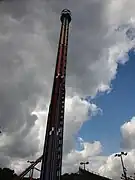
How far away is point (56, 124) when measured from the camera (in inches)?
1706

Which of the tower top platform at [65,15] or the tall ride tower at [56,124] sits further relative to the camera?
the tower top platform at [65,15]

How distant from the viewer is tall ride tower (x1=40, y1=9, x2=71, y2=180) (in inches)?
1495

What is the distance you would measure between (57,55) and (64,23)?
12390mm

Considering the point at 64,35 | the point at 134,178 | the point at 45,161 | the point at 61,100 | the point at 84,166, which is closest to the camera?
the point at 45,161

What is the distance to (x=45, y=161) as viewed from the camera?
38.9m

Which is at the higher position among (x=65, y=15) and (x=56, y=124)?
(x=65, y=15)

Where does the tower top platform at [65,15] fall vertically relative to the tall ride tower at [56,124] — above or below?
above

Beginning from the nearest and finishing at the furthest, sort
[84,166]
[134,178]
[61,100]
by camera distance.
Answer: [61,100] < [84,166] < [134,178]

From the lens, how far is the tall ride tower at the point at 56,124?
125ft

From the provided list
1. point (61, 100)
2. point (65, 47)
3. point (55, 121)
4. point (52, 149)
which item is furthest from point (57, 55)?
point (52, 149)

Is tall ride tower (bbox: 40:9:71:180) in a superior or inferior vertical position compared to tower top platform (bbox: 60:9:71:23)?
inferior

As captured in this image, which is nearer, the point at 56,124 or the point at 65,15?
the point at 56,124

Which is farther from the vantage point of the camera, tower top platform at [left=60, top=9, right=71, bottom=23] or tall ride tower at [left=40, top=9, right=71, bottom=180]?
tower top platform at [left=60, top=9, right=71, bottom=23]

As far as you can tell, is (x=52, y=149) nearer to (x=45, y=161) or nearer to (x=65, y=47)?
(x=45, y=161)
